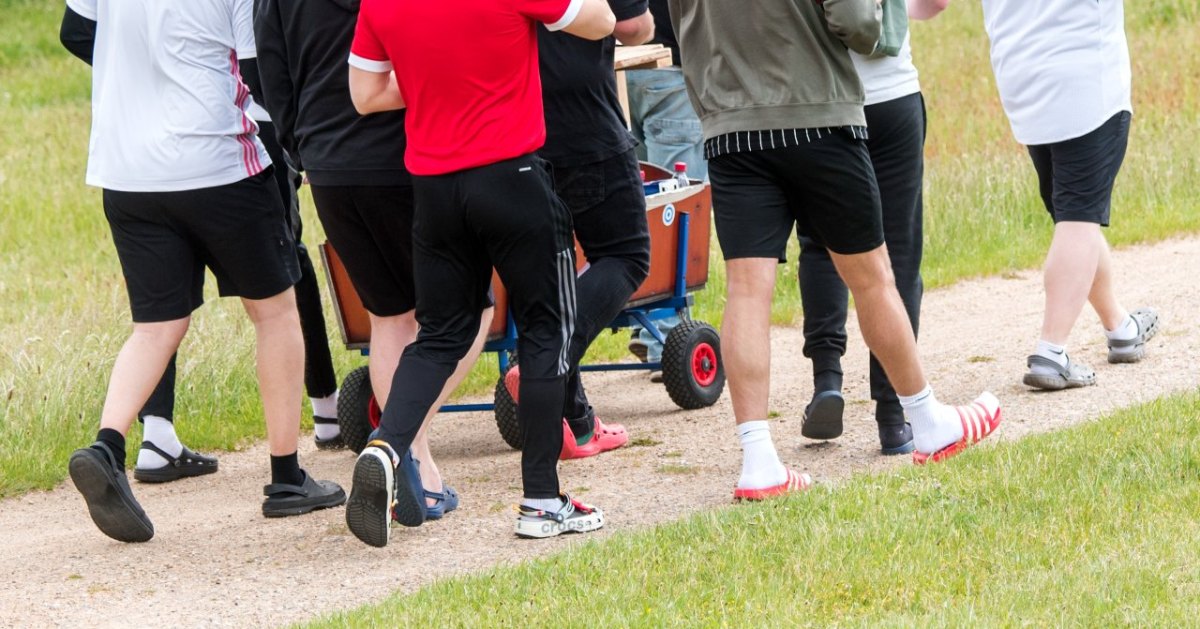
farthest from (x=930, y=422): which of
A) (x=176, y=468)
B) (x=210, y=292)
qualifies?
(x=210, y=292)

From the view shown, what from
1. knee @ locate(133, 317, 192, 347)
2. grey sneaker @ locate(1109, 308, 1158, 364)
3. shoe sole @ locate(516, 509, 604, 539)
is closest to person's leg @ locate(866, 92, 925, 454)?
shoe sole @ locate(516, 509, 604, 539)

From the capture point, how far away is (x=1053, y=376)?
6117 millimetres

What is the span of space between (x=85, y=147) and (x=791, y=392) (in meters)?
10.4

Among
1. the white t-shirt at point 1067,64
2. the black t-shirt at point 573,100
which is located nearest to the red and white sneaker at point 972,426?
the white t-shirt at point 1067,64

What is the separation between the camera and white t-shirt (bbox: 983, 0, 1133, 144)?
19.7ft

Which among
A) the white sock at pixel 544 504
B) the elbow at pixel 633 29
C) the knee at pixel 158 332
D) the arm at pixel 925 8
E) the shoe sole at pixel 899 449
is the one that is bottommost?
the shoe sole at pixel 899 449

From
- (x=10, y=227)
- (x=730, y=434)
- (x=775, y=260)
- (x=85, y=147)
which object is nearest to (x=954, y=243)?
(x=730, y=434)

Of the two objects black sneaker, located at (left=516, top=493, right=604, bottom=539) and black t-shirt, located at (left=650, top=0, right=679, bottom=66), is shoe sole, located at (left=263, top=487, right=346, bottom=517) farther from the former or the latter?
black t-shirt, located at (left=650, top=0, right=679, bottom=66)

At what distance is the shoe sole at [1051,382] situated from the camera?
6.12 metres

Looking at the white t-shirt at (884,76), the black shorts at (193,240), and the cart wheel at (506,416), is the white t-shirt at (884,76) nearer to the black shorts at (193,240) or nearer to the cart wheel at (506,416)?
the cart wheel at (506,416)

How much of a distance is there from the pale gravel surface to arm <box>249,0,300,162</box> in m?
1.30

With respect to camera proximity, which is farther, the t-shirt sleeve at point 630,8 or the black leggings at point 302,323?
the black leggings at point 302,323

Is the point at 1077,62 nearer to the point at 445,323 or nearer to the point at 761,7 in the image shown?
the point at 761,7

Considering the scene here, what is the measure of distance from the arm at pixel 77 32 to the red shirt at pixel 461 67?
4.65 ft
